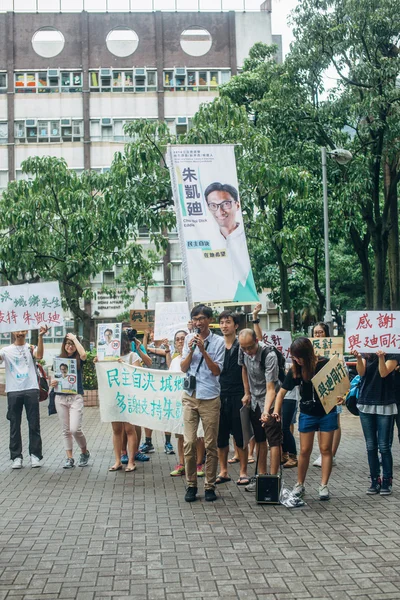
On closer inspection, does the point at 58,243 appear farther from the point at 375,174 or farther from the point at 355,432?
the point at 355,432

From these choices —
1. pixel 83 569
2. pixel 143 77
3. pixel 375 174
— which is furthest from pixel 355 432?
pixel 143 77

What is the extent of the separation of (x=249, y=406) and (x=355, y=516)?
5.83 feet

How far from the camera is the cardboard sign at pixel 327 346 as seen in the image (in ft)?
34.3

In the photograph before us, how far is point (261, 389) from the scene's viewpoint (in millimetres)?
8359

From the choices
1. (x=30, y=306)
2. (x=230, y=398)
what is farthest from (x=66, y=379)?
(x=230, y=398)

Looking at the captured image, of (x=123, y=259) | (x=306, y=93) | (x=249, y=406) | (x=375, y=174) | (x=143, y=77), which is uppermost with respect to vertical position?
(x=143, y=77)

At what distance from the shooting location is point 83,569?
576 cm

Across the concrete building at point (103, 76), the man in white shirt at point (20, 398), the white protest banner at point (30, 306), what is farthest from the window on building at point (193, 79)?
the man in white shirt at point (20, 398)

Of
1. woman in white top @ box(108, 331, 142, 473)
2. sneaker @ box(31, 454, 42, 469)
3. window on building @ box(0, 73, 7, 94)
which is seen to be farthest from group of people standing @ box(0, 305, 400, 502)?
window on building @ box(0, 73, 7, 94)

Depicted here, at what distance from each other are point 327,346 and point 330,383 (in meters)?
2.72

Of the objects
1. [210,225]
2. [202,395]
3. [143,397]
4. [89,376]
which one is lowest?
[89,376]

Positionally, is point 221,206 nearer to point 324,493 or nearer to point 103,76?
point 324,493

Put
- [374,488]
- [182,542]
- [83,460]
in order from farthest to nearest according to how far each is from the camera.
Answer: [83,460], [374,488], [182,542]

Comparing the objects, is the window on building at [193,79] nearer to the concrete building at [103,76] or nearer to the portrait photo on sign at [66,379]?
the concrete building at [103,76]
